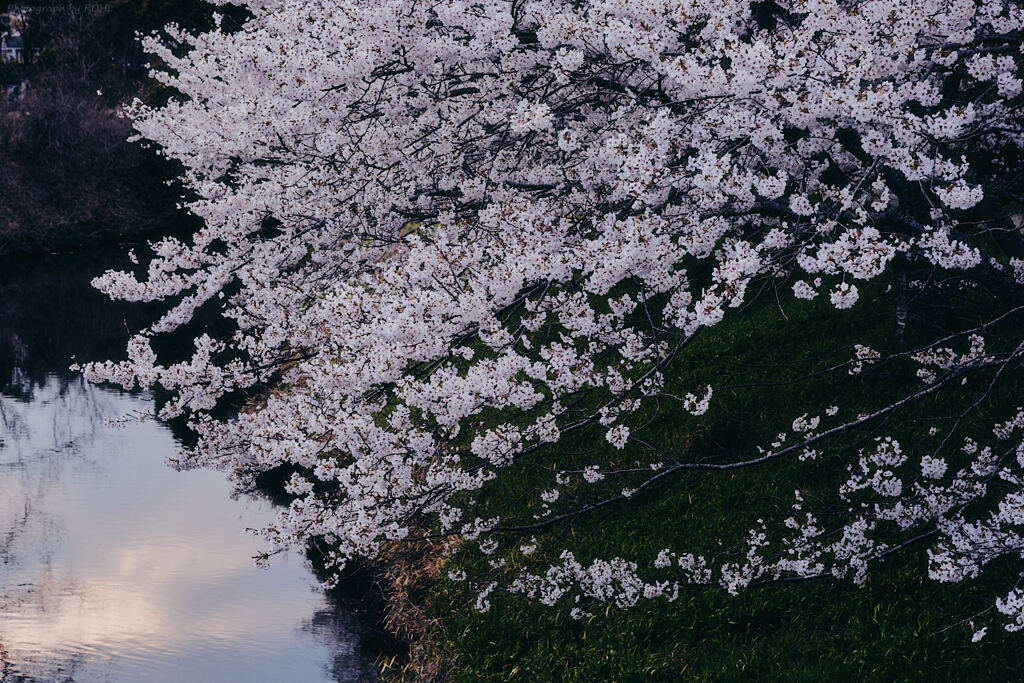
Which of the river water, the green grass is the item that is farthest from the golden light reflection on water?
the green grass

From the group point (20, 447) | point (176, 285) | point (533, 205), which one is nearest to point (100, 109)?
point (20, 447)

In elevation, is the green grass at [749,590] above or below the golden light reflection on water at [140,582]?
below

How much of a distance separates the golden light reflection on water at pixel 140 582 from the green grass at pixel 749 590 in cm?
209

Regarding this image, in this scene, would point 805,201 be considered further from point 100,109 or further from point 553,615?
point 100,109

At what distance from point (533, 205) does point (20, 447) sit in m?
12.7

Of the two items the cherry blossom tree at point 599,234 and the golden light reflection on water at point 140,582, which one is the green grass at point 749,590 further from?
the golden light reflection on water at point 140,582

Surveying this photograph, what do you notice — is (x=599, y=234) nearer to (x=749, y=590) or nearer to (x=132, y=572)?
(x=749, y=590)

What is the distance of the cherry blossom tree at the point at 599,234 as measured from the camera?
5.63 metres

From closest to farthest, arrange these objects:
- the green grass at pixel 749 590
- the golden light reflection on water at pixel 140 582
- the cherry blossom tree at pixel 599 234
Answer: the cherry blossom tree at pixel 599 234, the green grass at pixel 749 590, the golden light reflection on water at pixel 140 582

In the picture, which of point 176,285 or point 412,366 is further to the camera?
point 176,285

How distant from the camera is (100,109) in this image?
126 ft

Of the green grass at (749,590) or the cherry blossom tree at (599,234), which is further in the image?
the green grass at (749,590)

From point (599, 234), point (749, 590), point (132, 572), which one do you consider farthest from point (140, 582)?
point (599, 234)

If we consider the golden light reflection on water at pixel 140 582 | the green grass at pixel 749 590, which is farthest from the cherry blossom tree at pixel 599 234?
the golden light reflection on water at pixel 140 582
